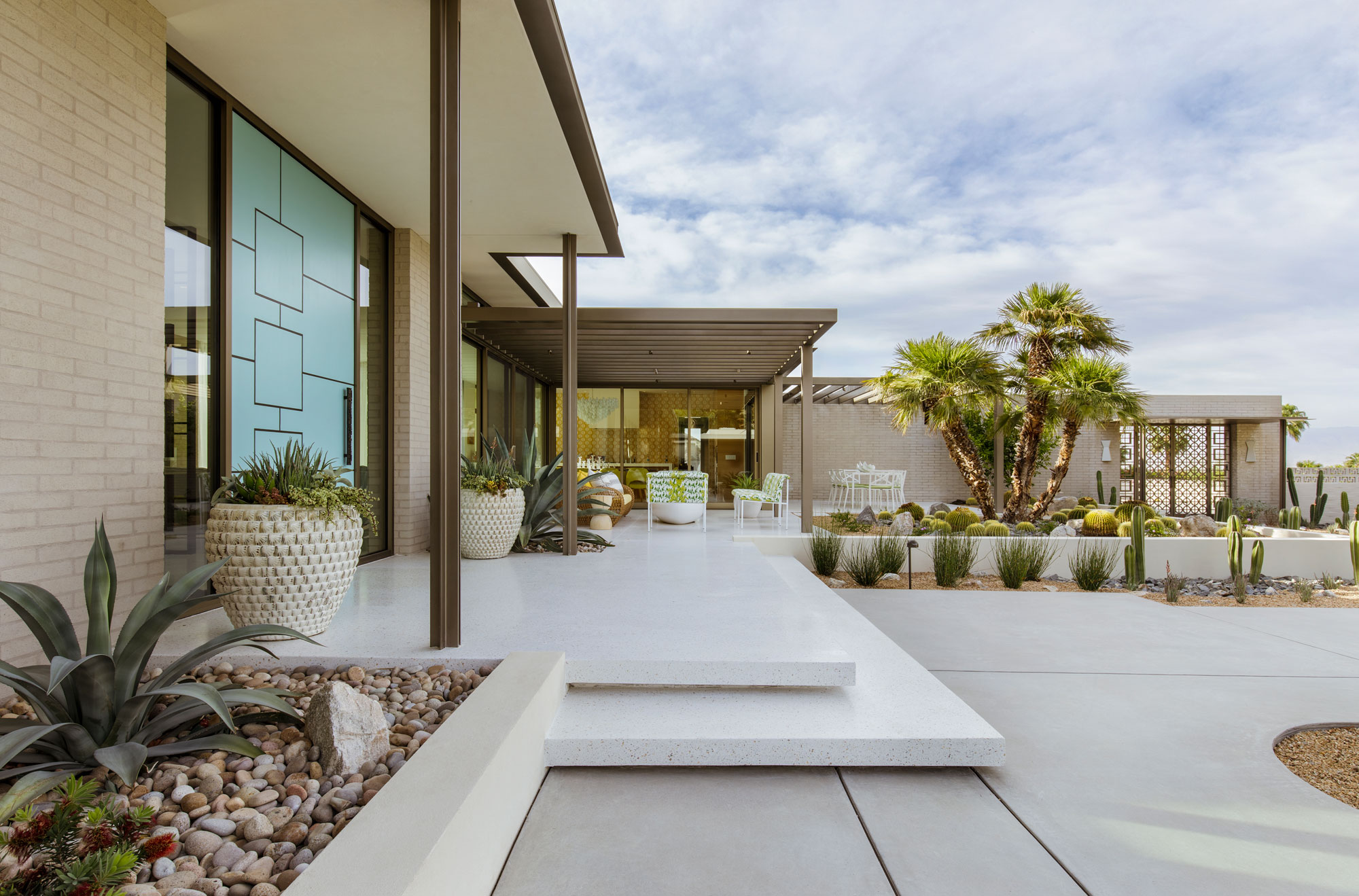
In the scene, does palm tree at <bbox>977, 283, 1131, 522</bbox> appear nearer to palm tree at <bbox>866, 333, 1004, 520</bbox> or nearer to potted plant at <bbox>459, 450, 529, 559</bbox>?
palm tree at <bbox>866, 333, 1004, 520</bbox>

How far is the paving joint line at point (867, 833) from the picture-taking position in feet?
5.32

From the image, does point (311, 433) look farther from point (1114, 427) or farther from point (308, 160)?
point (1114, 427)

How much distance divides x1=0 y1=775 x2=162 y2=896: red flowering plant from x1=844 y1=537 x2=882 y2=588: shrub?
18.5ft

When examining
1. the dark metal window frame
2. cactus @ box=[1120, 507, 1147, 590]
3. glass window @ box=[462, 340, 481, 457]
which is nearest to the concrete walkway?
the dark metal window frame

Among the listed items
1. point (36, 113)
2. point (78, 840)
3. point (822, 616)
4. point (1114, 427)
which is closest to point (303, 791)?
point (78, 840)

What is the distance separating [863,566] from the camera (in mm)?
6246

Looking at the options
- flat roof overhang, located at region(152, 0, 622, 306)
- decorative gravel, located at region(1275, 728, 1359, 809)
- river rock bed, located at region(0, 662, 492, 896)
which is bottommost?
decorative gravel, located at region(1275, 728, 1359, 809)

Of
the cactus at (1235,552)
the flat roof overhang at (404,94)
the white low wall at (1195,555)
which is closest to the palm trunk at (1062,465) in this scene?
the white low wall at (1195,555)

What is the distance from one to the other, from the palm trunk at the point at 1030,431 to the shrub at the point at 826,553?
5295mm

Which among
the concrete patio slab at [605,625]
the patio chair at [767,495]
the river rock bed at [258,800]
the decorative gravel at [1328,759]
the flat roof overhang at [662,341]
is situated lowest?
the decorative gravel at [1328,759]

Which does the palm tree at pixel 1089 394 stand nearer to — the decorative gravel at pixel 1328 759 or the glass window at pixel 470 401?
the decorative gravel at pixel 1328 759

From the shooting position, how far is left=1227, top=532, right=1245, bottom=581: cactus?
657cm

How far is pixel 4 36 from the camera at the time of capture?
2359 mm

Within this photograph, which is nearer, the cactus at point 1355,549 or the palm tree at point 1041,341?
the cactus at point 1355,549
